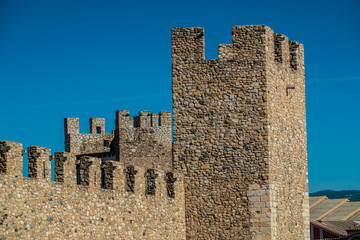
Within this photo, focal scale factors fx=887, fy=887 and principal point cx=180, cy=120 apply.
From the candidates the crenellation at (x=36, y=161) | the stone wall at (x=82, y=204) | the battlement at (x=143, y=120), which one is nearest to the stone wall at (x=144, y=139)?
the battlement at (x=143, y=120)

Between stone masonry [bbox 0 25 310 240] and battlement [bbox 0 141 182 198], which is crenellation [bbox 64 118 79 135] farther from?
battlement [bbox 0 141 182 198]

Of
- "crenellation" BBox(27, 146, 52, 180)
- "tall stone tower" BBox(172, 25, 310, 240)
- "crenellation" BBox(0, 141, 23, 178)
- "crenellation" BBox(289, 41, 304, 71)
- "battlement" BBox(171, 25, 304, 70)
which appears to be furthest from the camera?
"crenellation" BBox(289, 41, 304, 71)

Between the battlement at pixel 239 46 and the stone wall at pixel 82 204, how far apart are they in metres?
3.28

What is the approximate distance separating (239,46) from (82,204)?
22.2 feet

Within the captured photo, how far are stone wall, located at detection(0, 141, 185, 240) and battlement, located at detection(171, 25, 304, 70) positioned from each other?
328 centimetres

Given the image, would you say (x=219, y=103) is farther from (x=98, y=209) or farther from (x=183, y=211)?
(x=98, y=209)

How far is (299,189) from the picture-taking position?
24266 millimetres

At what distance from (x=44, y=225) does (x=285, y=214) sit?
8200mm

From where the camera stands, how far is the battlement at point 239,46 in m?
22.6

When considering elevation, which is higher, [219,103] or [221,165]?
[219,103]

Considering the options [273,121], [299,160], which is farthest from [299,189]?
[273,121]

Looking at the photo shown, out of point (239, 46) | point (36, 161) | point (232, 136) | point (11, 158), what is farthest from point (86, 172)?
point (239, 46)

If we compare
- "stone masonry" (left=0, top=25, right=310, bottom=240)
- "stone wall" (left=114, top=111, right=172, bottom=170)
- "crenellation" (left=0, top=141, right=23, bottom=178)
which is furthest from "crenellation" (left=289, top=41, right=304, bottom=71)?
"crenellation" (left=0, top=141, right=23, bottom=178)

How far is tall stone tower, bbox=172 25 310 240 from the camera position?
72.2 feet
